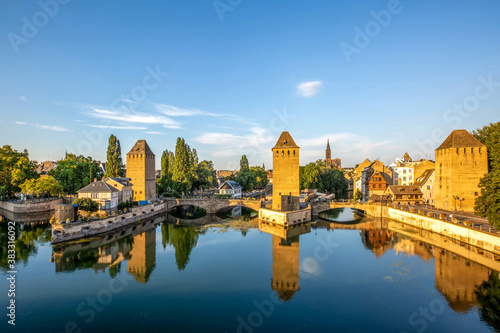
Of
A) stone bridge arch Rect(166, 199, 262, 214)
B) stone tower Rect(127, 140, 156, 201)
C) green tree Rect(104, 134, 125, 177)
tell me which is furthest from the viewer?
green tree Rect(104, 134, 125, 177)

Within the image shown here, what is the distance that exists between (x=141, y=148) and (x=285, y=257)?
3006 cm

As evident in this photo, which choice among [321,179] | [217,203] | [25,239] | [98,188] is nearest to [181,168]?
[217,203]

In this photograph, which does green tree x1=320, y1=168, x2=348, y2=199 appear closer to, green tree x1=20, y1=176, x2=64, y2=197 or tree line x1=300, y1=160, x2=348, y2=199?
tree line x1=300, y1=160, x2=348, y2=199

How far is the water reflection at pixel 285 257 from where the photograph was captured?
16250 mm

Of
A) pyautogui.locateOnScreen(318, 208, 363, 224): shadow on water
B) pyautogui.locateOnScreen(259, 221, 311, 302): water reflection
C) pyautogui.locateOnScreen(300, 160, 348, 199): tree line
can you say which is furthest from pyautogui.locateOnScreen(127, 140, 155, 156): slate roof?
pyautogui.locateOnScreen(300, 160, 348, 199): tree line

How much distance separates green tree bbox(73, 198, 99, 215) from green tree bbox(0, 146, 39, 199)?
18770 mm

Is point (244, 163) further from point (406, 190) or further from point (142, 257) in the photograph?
point (142, 257)

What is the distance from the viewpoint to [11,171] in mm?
41562

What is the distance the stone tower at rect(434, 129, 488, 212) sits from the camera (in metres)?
30.1

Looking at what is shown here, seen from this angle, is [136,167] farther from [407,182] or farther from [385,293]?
[407,182]

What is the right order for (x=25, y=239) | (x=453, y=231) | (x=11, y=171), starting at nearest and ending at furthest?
1. (x=453, y=231)
2. (x=25, y=239)
3. (x=11, y=171)

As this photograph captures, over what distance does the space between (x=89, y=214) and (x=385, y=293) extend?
28846 mm

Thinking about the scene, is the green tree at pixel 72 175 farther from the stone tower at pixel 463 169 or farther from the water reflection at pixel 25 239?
the stone tower at pixel 463 169

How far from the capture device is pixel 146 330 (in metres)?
11.8
